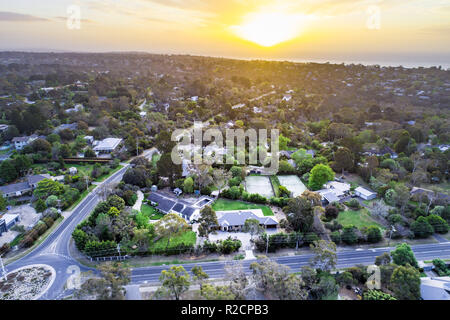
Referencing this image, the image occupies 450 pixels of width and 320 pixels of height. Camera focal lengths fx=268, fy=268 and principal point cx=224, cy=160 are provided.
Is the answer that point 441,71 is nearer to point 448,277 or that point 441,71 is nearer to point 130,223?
point 448,277

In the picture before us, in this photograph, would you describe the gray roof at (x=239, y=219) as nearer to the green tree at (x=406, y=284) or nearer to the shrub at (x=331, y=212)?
the shrub at (x=331, y=212)

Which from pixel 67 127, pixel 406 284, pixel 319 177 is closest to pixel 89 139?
pixel 67 127

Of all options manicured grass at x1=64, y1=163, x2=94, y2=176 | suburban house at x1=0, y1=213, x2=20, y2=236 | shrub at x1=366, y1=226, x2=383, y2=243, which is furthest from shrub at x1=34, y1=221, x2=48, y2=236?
shrub at x1=366, y1=226, x2=383, y2=243

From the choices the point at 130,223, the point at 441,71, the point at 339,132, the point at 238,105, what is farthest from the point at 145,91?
the point at 441,71

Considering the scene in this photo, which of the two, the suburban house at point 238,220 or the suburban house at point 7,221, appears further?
the suburban house at point 238,220

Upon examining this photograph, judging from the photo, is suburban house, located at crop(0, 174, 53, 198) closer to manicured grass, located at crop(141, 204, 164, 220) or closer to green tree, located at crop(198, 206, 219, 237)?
manicured grass, located at crop(141, 204, 164, 220)

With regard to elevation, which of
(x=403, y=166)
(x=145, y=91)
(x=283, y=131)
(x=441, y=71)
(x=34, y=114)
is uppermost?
(x=441, y=71)

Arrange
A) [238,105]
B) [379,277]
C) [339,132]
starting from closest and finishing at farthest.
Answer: [379,277] < [339,132] < [238,105]

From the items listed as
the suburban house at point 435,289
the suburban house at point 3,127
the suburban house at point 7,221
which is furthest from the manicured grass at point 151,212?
the suburban house at point 3,127
